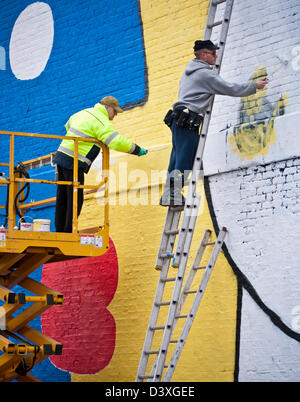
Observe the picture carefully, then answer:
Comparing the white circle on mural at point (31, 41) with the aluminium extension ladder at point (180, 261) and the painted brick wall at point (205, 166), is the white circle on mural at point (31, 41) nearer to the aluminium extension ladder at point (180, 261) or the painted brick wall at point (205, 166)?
the painted brick wall at point (205, 166)

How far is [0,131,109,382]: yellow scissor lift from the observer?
785cm

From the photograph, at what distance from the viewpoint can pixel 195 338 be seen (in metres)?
8.61

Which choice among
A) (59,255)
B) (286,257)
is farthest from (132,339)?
(286,257)

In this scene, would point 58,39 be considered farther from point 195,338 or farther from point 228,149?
point 195,338

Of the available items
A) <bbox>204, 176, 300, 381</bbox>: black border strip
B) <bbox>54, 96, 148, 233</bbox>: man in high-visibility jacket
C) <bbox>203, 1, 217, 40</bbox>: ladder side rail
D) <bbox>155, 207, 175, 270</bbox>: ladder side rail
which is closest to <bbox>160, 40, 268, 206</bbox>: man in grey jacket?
<bbox>155, 207, 175, 270</bbox>: ladder side rail

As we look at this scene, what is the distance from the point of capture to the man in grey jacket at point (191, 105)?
Result: 25.6 feet

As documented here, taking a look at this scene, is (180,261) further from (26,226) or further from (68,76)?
(68,76)

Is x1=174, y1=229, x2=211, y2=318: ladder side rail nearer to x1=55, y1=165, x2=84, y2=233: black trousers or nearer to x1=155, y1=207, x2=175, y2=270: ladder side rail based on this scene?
x1=155, y1=207, x2=175, y2=270: ladder side rail

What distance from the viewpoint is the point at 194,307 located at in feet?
25.4

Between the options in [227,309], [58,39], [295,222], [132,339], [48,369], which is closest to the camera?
[295,222]

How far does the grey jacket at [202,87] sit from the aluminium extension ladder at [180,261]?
133mm

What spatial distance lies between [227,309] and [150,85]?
10.8 ft

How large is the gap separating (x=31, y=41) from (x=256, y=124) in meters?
4.90

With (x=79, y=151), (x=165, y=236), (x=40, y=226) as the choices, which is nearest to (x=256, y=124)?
(x=165, y=236)
